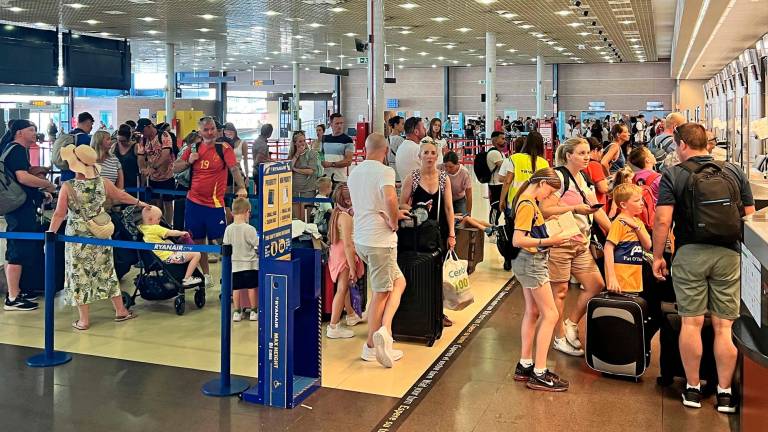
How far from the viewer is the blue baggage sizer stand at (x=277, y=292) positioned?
→ 4.22m

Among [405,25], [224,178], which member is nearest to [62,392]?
[224,178]

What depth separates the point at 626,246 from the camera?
4.84m

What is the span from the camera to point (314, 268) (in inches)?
177

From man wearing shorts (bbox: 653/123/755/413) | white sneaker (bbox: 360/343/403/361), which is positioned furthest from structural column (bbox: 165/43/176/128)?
man wearing shorts (bbox: 653/123/755/413)

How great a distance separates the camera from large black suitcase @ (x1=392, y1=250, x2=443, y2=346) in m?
5.41

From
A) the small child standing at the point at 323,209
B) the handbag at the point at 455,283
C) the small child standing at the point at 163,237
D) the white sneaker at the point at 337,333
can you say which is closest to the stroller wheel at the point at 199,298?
the small child standing at the point at 163,237

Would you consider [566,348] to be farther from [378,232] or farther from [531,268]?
[378,232]

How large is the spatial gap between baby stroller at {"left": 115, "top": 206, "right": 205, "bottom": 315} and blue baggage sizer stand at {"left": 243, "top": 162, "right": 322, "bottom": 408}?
2.32 meters

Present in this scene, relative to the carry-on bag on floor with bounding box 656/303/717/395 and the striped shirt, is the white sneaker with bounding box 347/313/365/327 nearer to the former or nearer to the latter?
the carry-on bag on floor with bounding box 656/303/717/395

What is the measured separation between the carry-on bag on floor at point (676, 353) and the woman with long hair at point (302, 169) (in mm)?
5173

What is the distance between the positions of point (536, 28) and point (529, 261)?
1624cm

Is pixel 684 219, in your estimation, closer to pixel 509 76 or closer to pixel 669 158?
pixel 669 158

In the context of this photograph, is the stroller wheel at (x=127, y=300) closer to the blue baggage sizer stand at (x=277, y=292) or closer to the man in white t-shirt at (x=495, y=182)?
the blue baggage sizer stand at (x=277, y=292)

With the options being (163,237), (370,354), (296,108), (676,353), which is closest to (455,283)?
(370,354)
